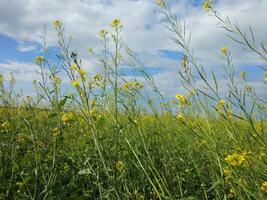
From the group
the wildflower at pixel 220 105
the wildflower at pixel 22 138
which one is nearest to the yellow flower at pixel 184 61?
the wildflower at pixel 220 105

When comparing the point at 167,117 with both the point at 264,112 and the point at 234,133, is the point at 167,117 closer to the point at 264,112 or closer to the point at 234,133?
the point at 264,112

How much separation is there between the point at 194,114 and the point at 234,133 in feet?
1.03

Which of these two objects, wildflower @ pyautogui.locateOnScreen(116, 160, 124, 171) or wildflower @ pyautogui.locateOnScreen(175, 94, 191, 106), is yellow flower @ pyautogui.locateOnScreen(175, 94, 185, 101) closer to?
wildflower @ pyautogui.locateOnScreen(175, 94, 191, 106)

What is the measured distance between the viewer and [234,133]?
1519 mm

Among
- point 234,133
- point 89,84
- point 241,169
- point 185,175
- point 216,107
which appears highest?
point 89,84

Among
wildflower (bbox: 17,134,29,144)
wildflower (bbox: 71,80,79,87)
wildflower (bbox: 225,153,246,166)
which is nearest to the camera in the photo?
wildflower (bbox: 71,80,79,87)

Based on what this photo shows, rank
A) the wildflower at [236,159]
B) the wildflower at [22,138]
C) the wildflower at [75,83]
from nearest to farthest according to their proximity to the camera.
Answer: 1. the wildflower at [75,83]
2. the wildflower at [236,159]
3. the wildflower at [22,138]

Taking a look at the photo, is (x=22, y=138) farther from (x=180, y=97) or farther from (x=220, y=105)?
(x=220, y=105)

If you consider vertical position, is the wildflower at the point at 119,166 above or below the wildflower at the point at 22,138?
below

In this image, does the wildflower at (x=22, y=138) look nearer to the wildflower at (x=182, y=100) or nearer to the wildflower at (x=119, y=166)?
the wildflower at (x=119, y=166)

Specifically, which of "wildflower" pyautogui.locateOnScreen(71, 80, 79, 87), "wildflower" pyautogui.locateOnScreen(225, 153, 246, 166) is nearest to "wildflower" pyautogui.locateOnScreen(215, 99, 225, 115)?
"wildflower" pyautogui.locateOnScreen(225, 153, 246, 166)

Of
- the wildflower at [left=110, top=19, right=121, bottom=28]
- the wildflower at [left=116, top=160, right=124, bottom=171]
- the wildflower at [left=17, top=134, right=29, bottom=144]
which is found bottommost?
the wildflower at [left=116, top=160, right=124, bottom=171]

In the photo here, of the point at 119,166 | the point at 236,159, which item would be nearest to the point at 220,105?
the point at 236,159

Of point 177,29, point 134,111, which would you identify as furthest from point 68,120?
point 177,29
